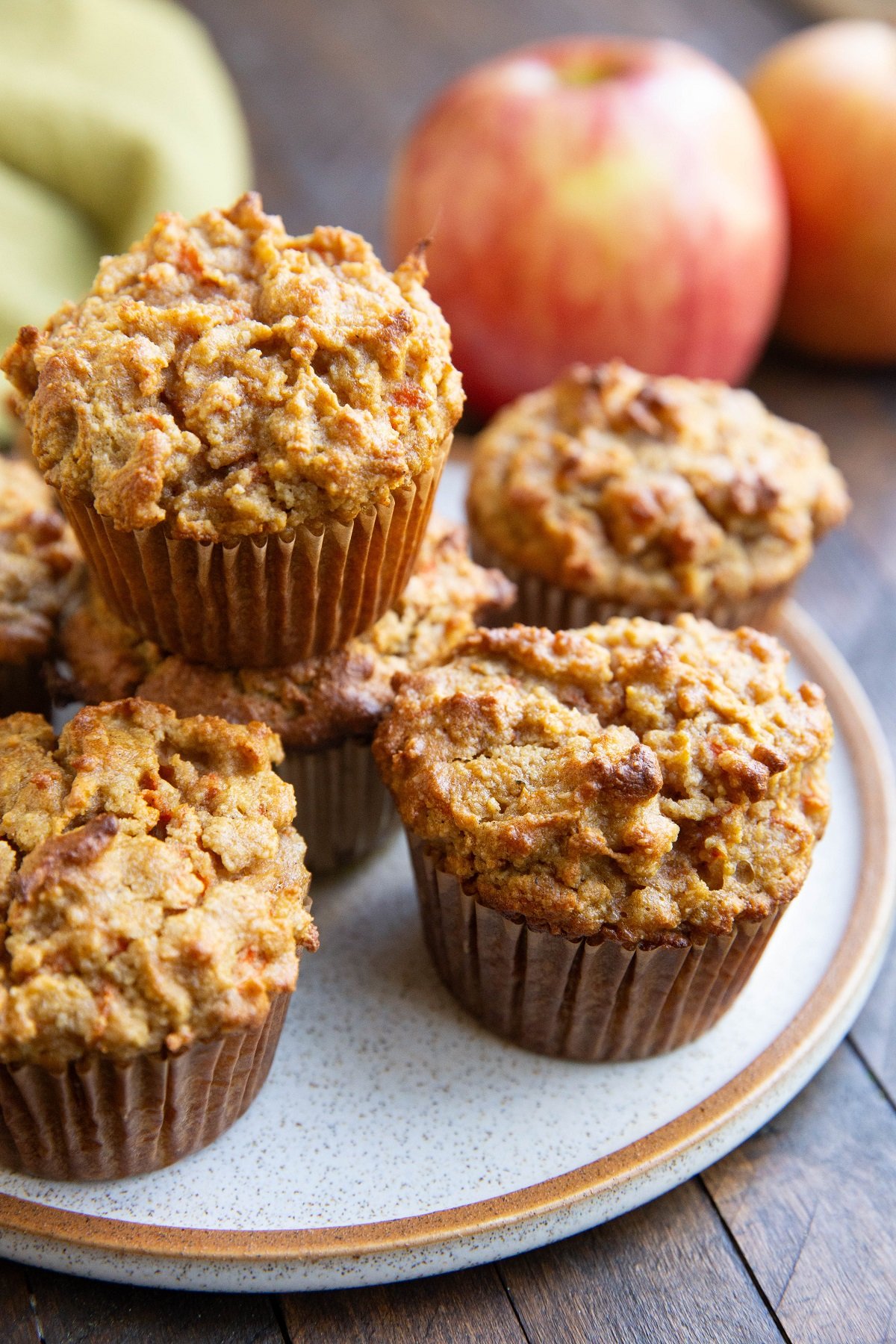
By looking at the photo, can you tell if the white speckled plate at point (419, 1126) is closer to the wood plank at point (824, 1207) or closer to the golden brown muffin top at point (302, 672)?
the wood plank at point (824, 1207)

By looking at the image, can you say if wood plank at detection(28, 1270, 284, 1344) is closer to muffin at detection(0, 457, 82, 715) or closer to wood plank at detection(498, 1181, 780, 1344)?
wood plank at detection(498, 1181, 780, 1344)

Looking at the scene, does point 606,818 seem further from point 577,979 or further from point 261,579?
point 261,579

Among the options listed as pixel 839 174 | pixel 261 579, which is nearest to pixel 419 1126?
pixel 261 579

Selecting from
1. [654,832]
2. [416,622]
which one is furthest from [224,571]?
[654,832]

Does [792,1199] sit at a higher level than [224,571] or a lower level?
lower

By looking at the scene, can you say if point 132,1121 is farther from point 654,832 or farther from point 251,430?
point 251,430

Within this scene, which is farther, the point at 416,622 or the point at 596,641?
the point at 416,622
